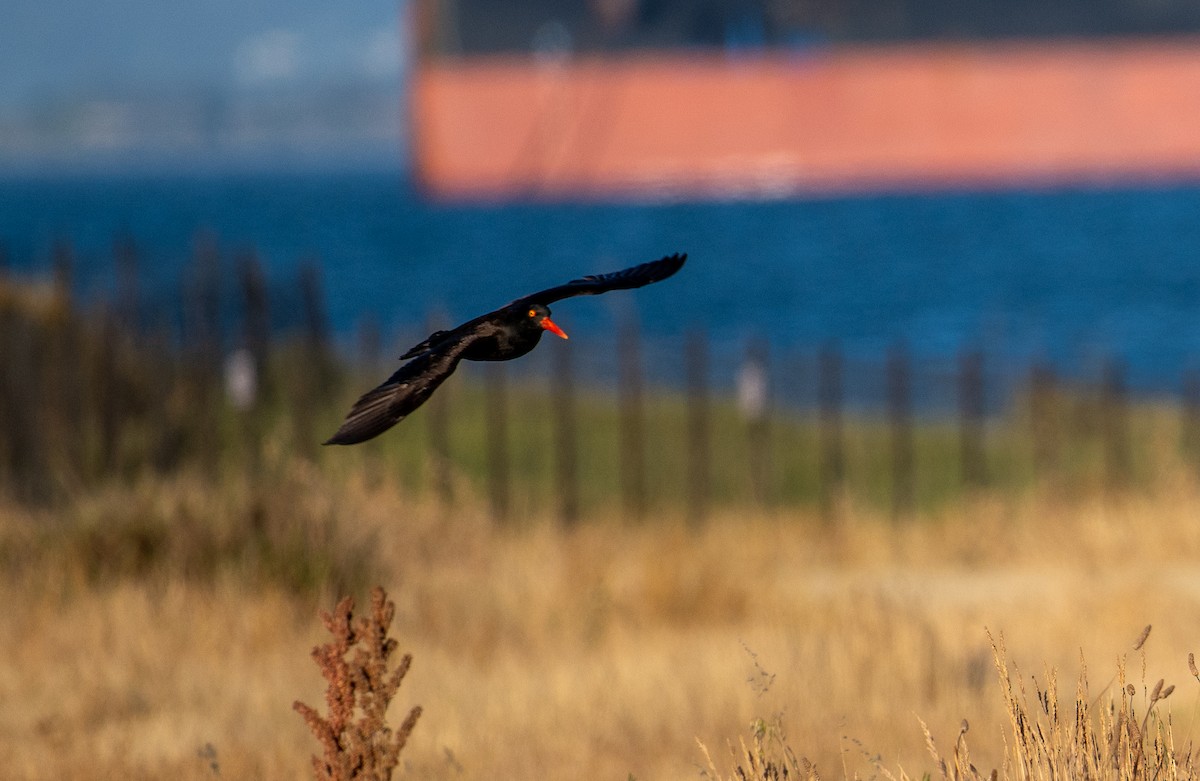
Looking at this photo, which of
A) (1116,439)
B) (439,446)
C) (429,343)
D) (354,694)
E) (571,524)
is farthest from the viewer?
(1116,439)

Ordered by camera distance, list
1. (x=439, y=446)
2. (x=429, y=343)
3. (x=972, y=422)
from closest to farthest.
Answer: (x=429, y=343), (x=439, y=446), (x=972, y=422)

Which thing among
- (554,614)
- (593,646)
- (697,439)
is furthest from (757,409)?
(593,646)

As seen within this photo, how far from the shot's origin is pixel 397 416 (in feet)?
12.4

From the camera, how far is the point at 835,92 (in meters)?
69.1

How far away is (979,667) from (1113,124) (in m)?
65.2

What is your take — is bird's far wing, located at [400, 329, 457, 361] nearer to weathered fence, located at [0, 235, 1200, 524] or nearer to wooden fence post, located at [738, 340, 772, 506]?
weathered fence, located at [0, 235, 1200, 524]

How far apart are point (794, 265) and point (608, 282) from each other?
5859cm

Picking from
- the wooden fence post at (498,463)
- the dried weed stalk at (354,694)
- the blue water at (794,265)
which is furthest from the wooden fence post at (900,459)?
the dried weed stalk at (354,694)

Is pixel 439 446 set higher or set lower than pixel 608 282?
lower

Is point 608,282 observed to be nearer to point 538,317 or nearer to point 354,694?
point 538,317

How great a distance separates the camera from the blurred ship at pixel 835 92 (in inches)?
2704

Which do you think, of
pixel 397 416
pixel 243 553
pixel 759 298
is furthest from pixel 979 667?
pixel 759 298

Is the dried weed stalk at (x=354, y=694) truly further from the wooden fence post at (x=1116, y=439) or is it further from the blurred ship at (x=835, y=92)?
the blurred ship at (x=835, y=92)

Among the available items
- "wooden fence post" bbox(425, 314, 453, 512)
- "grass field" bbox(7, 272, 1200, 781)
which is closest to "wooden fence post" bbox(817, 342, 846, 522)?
"grass field" bbox(7, 272, 1200, 781)
